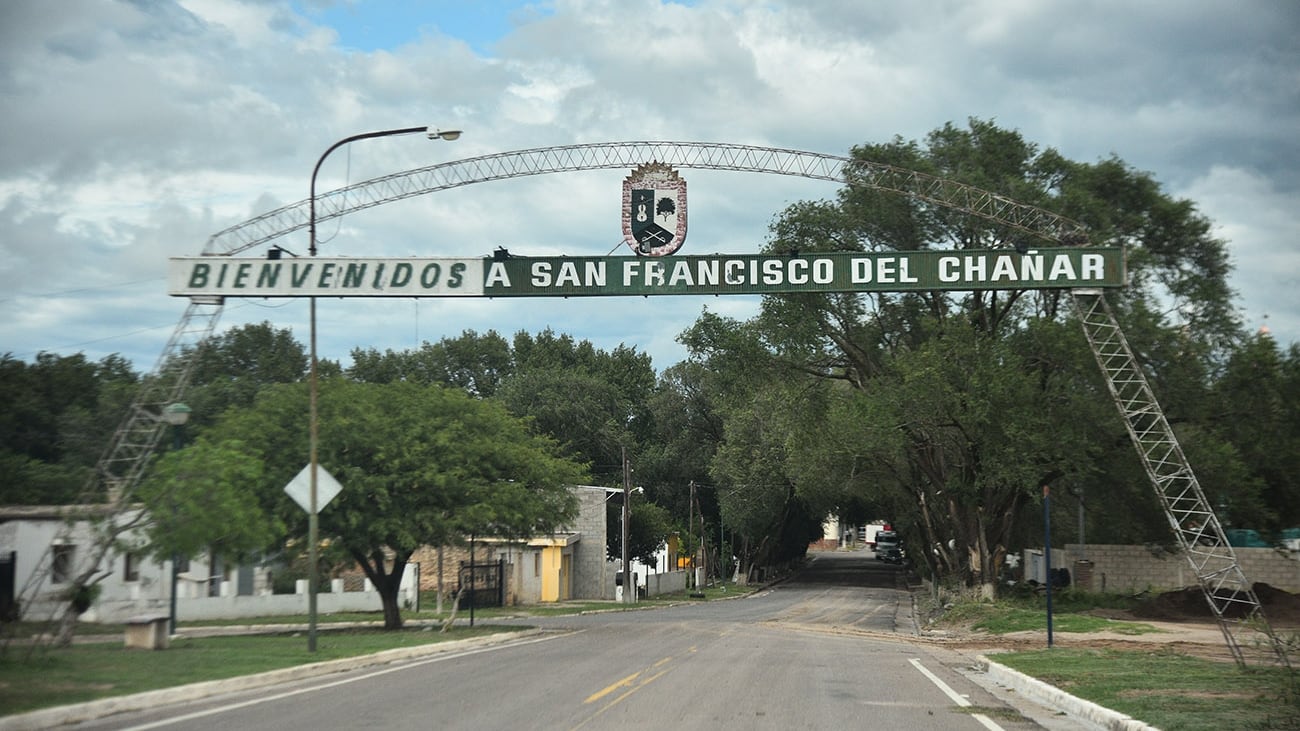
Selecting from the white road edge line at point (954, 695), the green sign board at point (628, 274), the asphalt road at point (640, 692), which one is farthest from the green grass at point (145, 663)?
the white road edge line at point (954, 695)

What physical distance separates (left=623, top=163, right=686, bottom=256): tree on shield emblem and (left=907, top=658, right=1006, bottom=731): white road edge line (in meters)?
10.6

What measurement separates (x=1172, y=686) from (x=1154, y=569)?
31087 mm

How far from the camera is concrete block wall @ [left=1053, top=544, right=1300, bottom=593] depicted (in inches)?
1708

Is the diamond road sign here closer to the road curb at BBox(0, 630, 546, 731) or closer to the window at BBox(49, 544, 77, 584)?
the road curb at BBox(0, 630, 546, 731)

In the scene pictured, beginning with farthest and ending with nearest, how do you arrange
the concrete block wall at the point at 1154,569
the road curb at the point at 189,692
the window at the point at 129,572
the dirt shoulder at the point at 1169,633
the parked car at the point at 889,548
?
the parked car at the point at 889,548, the concrete block wall at the point at 1154,569, the window at the point at 129,572, the dirt shoulder at the point at 1169,633, the road curb at the point at 189,692

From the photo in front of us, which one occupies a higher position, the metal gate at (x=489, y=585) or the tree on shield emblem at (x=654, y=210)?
the tree on shield emblem at (x=654, y=210)

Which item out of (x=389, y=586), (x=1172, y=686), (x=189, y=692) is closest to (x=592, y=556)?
(x=389, y=586)

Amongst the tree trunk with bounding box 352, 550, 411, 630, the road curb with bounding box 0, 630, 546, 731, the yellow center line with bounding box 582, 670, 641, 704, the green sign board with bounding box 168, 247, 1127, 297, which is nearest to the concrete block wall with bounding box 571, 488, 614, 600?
the tree trunk with bounding box 352, 550, 411, 630

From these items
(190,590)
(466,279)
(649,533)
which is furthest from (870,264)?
(649,533)

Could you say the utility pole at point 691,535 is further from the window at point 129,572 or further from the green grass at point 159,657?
the window at point 129,572

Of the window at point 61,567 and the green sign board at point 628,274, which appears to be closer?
the green sign board at point 628,274

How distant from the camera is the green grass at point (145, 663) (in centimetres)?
1495

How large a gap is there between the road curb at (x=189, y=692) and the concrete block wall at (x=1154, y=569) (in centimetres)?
3003

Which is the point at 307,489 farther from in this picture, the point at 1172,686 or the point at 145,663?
the point at 1172,686
